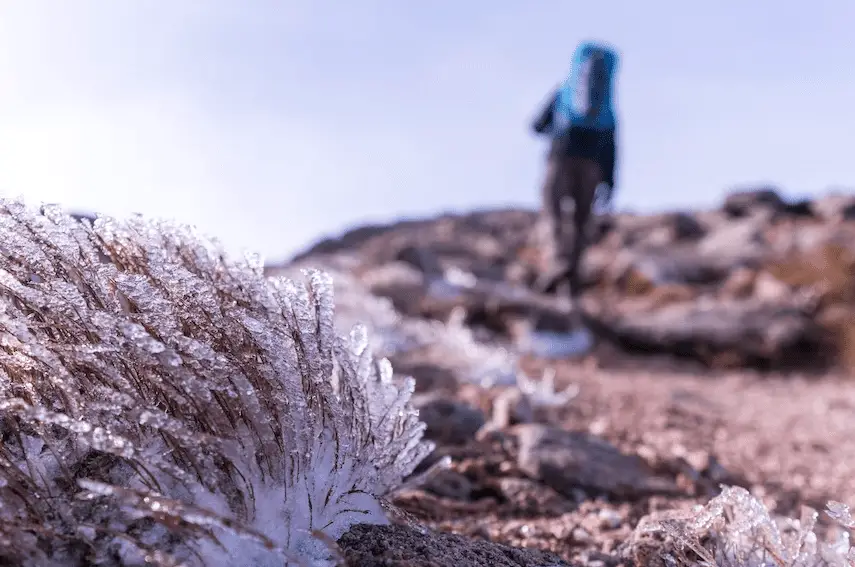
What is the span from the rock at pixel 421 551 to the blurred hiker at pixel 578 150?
5.62m

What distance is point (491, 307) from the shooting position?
9625 millimetres

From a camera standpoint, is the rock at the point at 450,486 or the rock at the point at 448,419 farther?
the rock at the point at 448,419

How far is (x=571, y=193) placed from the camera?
26.7 feet

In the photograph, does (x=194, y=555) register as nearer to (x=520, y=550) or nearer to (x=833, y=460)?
(x=520, y=550)

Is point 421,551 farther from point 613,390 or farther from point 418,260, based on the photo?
point 418,260

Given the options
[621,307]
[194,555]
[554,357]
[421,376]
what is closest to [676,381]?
[554,357]

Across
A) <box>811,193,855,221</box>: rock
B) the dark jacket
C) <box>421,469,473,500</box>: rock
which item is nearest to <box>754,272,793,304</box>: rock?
the dark jacket

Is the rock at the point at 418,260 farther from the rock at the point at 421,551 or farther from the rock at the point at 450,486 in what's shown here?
the rock at the point at 421,551

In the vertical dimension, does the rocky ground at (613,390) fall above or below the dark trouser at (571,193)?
below

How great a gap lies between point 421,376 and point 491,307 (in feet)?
14.9

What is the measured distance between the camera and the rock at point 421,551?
1338 millimetres

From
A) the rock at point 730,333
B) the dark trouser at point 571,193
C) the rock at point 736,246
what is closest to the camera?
the dark trouser at point 571,193

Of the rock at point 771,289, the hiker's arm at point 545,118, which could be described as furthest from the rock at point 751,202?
the hiker's arm at point 545,118

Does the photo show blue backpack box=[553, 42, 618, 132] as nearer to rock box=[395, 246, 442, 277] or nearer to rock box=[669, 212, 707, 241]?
rock box=[395, 246, 442, 277]
